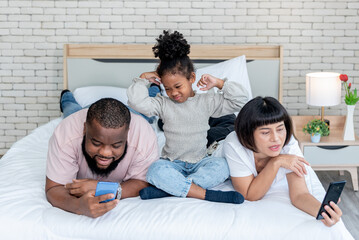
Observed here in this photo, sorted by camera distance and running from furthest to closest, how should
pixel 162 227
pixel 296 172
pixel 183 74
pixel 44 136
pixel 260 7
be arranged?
pixel 260 7, pixel 44 136, pixel 183 74, pixel 296 172, pixel 162 227

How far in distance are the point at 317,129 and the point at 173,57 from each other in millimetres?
1542

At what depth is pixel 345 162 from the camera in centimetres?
323

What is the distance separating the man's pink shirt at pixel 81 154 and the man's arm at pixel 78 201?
41 mm

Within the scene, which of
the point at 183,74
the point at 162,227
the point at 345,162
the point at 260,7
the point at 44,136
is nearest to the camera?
the point at 162,227

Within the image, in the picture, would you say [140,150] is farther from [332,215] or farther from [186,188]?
[332,215]

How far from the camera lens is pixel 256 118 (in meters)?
1.86

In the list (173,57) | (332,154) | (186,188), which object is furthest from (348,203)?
(173,57)

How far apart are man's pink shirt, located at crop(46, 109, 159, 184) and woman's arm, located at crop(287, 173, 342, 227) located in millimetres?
595

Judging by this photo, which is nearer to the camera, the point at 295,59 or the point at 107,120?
the point at 107,120

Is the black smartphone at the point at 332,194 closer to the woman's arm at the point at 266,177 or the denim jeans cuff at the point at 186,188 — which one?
the woman's arm at the point at 266,177

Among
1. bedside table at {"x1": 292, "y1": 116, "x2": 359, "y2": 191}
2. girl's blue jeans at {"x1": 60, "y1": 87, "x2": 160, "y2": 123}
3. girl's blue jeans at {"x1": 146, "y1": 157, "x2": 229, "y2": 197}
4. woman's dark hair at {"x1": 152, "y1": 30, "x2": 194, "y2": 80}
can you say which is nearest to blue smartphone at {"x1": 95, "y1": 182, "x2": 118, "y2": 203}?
girl's blue jeans at {"x1": 146, "y1": 157, "x2": 229, "y2": 197}

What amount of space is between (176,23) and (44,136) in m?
1.51

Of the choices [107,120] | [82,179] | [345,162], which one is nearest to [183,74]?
[107,120]

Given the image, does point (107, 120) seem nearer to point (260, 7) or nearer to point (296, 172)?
point (296, 172)
